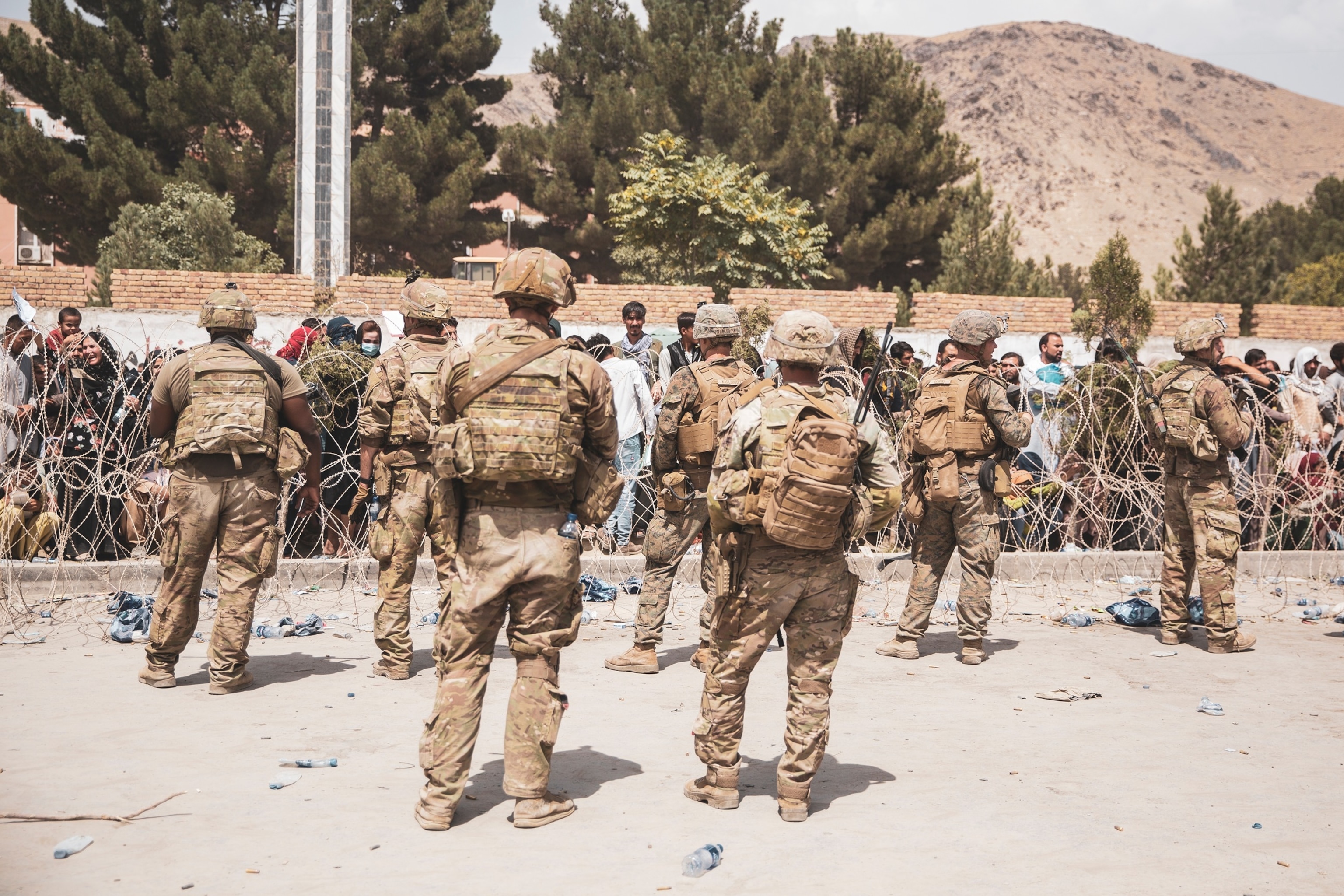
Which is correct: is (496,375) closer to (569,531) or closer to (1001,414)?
(569,531)

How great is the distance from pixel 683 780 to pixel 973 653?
2.70 metres

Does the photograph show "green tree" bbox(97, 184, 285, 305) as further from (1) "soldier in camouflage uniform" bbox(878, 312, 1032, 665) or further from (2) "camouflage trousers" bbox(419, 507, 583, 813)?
(2) "camouflage trousers" bbox(419, 507, 583, 813)

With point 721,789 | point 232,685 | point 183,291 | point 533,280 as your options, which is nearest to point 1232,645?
point 721,789

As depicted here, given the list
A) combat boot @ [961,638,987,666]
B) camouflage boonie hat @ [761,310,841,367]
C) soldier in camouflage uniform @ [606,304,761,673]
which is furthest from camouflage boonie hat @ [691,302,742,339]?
combat boot @ [961,638,987,666]

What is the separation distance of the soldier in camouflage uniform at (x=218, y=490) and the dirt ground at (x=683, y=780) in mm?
284

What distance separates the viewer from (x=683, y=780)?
15.8ft

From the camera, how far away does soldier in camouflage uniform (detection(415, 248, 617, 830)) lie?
4.24 metres

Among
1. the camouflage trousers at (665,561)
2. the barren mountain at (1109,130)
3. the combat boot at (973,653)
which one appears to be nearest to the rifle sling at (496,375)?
the camouflage trousers at (665,561)

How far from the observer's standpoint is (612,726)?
5.53 meters

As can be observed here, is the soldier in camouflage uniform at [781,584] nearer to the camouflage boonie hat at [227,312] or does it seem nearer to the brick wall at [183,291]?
the camouflage boonie hat at [227,312]

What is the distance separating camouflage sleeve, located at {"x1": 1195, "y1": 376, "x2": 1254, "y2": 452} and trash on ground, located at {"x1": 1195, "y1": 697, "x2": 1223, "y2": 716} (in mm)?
1693

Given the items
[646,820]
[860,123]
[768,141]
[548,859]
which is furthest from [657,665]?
[860,123]

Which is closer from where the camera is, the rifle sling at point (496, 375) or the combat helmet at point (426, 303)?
the rifle sling at point (496, 375)

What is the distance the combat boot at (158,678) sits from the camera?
19.6 feet
